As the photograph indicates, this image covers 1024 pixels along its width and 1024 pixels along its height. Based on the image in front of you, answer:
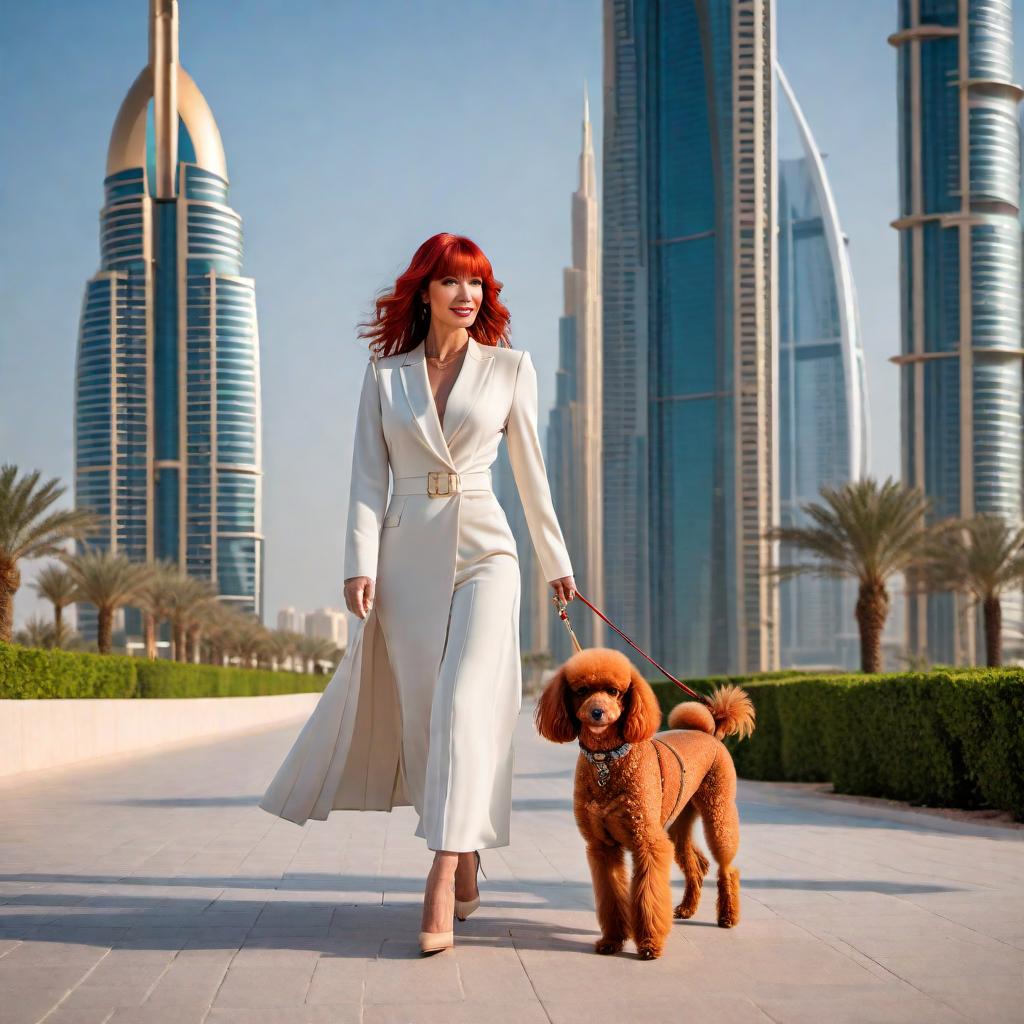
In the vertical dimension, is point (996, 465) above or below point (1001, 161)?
below

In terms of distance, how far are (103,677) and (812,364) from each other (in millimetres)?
134014

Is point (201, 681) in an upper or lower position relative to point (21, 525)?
lower

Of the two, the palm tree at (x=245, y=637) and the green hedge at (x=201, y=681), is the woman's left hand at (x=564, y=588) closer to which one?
the green hedge at (x=201, y=681)

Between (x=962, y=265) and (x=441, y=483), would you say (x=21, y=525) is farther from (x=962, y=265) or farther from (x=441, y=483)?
(x=962, y=265)

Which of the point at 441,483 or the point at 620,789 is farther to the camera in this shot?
the point at 441,483

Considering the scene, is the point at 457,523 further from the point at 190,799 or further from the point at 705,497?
the point at 705,497

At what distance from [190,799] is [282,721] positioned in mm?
35997

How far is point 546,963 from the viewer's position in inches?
158

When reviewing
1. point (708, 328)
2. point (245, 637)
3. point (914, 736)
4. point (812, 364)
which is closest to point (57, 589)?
point (245, 637)

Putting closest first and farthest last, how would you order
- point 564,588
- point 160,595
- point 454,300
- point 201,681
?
point 454,300, point 564,588, point 201,681, point 160,595

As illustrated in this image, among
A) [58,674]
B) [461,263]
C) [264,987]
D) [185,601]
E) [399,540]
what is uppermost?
[461,263]

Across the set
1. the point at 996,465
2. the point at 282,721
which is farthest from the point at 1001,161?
the point at 282,721

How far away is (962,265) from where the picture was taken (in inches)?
4001

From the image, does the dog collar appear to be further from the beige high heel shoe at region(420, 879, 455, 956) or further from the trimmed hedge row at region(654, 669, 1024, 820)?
the trimmed hedge row at region(654, 669, 1024, 820)
